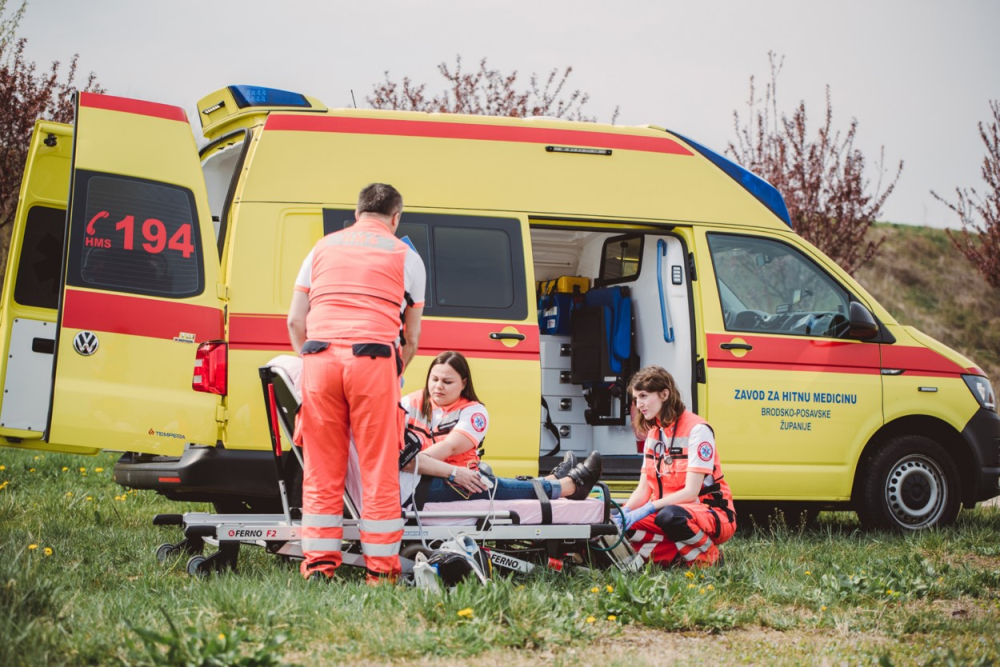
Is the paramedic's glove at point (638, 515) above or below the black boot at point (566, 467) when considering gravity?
below

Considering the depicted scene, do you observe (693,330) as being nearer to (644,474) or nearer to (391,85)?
(644,474)

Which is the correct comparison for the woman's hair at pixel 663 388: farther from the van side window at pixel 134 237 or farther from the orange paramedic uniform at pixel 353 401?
the van side window at pixel 134 237

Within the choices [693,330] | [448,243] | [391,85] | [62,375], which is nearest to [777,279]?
[693,330]

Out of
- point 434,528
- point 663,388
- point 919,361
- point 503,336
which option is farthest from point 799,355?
point 434,528

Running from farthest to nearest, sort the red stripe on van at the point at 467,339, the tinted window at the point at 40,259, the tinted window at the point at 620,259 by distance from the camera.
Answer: the tinted window at the point at 620,259 → the tinted window at the point at 40,259 → the red stripe on van at the point at 467,339

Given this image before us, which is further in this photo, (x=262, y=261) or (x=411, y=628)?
(x=262, y=261)

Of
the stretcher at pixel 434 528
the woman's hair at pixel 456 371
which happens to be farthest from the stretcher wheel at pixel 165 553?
the woman's hair at pixel 456 371

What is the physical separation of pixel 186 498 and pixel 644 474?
8.27ft

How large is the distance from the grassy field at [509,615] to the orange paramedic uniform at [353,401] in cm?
21

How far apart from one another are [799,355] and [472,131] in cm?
249

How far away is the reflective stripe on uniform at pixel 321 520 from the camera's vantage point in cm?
442

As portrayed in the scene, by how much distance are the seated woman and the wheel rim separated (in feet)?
8.22

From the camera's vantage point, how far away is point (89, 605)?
3764 millimetres

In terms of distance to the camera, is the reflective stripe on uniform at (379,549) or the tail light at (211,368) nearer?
the reflective stripe on uniform at (379,549)
